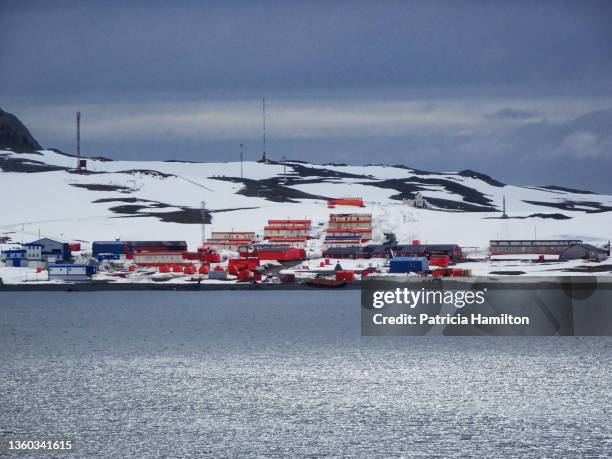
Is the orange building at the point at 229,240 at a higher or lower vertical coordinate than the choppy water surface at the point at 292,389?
higher

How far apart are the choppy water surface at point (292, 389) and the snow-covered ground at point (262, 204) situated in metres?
20.4

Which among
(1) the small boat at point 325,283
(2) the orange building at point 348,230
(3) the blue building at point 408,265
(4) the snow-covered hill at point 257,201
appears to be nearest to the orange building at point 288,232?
(2) the orange building at point 348,230

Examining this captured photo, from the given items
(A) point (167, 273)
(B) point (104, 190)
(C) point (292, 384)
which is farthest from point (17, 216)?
(C) point (292, 384)

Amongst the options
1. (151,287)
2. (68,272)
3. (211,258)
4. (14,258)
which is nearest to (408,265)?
(211,258)

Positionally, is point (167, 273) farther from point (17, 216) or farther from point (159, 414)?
point (159, 414)

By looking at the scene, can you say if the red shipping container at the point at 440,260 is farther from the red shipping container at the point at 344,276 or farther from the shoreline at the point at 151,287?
the shoreline at the point at 151,287

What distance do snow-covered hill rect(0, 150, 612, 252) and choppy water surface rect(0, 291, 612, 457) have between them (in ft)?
97.1

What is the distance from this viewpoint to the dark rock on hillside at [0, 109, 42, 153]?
156 meters

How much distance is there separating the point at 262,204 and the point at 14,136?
2601 inches

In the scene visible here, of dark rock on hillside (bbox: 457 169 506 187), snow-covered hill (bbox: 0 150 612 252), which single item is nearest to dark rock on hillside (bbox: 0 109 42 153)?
snow-covered hill (bbox: 0 150 612 252)

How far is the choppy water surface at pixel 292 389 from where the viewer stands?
2669cm

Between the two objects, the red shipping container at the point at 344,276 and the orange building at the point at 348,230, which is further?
the orange building at the point at 348,230

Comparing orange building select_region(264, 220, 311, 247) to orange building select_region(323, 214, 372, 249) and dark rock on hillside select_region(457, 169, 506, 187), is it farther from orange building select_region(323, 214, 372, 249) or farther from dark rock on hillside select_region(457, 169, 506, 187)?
dark rock on hillside select_region(457, 169, 506, 187)

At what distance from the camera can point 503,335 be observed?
51.9 m
